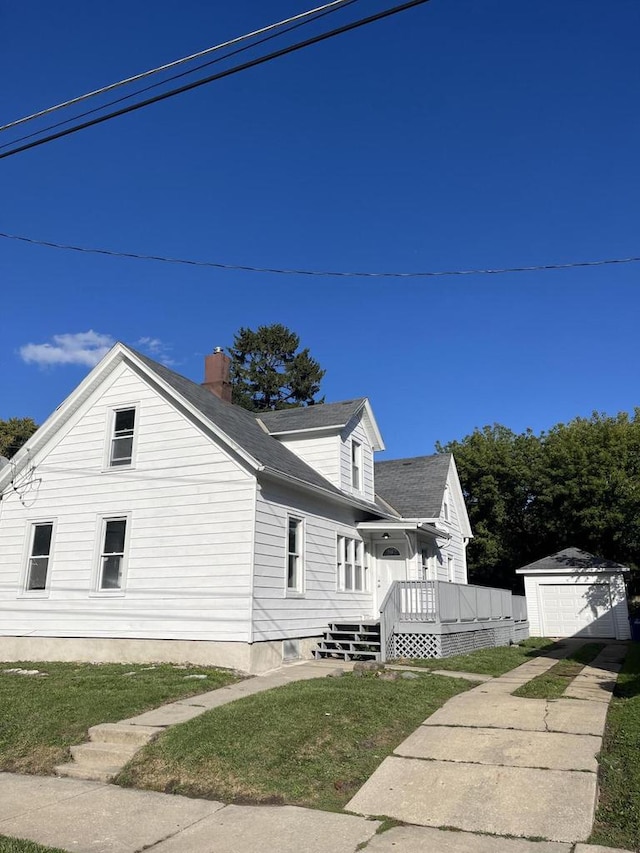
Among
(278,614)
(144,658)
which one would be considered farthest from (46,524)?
(278,614)

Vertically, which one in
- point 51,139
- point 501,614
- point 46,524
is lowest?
point 501,614

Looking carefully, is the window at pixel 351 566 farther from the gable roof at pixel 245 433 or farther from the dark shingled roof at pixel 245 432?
the gable roof at pixel 245 433

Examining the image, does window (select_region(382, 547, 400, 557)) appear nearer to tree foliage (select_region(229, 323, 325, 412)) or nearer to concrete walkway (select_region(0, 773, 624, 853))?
concrete walkway (select_region(0, 773, 624, 853))

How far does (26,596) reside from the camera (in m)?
15.0

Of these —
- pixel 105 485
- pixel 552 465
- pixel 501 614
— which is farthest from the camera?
pixel 552 465

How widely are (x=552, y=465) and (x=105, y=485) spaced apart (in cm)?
2428

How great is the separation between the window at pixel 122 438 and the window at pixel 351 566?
19.5 feet

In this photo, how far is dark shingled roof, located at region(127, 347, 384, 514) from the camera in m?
14.1

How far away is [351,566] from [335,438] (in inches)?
141

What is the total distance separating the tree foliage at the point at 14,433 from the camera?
4131 centimetres

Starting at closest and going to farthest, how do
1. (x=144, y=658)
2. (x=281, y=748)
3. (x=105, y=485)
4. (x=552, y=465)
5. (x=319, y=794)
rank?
1. (x=319, y=794)
2. (x=281, y=748)
3. (x=144, y=658)
4. (x=105, y=485)
5. (x=552, y=465)

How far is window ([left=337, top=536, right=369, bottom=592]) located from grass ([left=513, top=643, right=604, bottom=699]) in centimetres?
553

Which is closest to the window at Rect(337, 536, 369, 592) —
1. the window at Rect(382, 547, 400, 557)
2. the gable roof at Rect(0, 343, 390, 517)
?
the window at Rect(382, 547, 400, 557)

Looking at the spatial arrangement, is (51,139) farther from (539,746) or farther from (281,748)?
(539,746)
